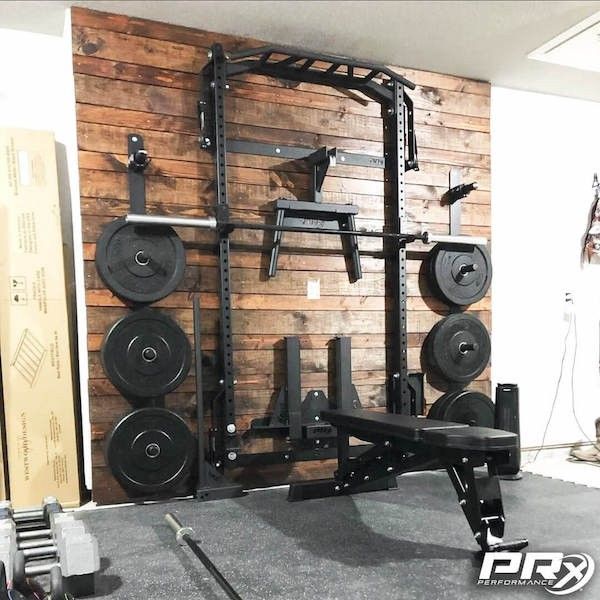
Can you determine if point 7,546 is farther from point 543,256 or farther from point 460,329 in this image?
point 543,256

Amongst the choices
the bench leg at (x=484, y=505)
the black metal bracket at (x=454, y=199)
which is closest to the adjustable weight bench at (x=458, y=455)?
the bench leg at (x=484, y=505)

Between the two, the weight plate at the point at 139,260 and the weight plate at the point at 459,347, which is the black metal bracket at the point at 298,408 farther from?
the weight plate at the point at 139,260

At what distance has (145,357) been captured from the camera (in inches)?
104

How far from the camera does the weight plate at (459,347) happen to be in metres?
3.29

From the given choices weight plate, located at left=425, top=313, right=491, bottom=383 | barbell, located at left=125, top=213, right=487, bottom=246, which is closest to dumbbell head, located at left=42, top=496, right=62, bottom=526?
barbell, located at left=125, top=213, right=487, bottom=246

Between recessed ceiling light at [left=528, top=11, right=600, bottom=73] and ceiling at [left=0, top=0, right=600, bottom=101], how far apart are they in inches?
2.0

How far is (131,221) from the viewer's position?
259 cm

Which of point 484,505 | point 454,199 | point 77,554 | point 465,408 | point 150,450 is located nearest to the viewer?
point 77,554

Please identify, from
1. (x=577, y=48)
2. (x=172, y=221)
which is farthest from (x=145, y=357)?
(x=577, y=48)

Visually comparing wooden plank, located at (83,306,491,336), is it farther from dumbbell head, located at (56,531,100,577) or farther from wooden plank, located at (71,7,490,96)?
wooden plank, located at (71,7,490,96)

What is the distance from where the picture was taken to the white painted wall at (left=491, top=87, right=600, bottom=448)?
12.1 feet

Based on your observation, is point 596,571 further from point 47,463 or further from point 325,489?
point 47,463

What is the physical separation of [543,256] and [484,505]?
2342mm

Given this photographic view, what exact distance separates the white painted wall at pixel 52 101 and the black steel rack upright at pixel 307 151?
2.14 ft
